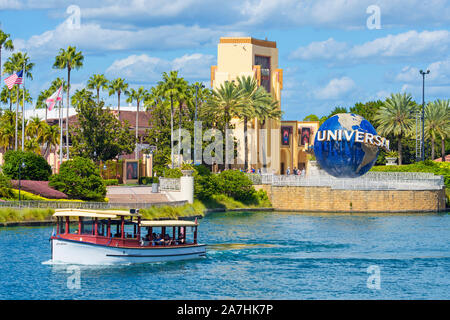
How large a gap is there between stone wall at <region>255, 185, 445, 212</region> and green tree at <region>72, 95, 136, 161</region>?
25987 millimetres

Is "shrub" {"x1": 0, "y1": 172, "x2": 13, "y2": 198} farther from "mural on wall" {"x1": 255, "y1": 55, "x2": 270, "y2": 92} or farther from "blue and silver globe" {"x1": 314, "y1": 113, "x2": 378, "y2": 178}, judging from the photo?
"mural on wall" {"x1": 255, "y1": 55, "x2": 270, "y2": 92}

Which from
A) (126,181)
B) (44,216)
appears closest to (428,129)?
(126,181)

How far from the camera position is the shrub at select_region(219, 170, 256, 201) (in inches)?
3314

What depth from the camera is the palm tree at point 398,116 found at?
11081cm

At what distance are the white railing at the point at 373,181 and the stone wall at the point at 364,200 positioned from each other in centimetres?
48

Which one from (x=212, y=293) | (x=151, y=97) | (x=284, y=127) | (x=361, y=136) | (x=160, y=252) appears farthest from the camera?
(x=284, y=127)

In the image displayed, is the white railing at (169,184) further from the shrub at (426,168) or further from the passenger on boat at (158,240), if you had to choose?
the passenger on boat at (158,240)

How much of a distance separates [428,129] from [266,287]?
77.8 metres

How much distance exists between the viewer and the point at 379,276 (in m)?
44.5

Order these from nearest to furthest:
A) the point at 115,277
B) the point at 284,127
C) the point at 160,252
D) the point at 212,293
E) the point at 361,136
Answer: the point at 212,293
the point at 115,277
the point at 160,252
the point at 361,136
the point at 284,127

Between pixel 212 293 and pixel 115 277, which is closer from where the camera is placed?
pixel 212 293

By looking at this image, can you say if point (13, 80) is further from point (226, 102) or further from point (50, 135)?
point (50, 135)

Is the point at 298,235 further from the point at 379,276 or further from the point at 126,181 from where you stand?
the point at 126,181

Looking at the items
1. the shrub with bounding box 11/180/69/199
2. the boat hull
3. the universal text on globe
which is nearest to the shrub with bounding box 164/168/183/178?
the shrub with bounding box 11/180/69/199
